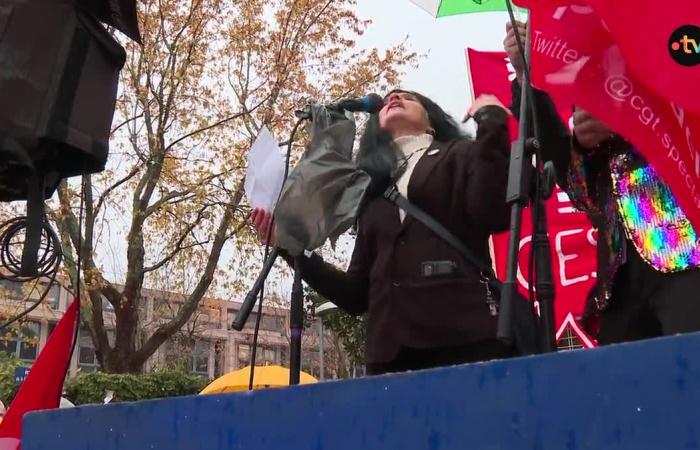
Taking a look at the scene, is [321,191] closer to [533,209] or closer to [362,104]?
[362,104]

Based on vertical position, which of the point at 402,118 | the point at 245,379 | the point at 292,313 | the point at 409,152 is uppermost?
the point at 402,118

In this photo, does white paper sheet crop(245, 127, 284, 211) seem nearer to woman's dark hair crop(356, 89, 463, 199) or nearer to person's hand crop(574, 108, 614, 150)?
woman's dark hair crop(356, 89, 463, 199)

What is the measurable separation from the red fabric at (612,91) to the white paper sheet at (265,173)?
83 cm

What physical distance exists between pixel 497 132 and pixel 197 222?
894 cm

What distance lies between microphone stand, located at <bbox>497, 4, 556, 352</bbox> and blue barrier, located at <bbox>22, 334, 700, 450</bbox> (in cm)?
41

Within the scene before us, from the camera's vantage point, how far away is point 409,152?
2092 mm

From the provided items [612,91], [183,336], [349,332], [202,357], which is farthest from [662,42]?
[202,357]

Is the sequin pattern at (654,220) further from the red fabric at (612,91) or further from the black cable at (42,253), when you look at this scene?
the black cable at (42,253)

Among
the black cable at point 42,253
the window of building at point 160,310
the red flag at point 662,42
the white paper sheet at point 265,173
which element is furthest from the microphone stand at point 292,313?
the window of building at point 160,310

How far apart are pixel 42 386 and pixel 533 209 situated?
1577 millimetres

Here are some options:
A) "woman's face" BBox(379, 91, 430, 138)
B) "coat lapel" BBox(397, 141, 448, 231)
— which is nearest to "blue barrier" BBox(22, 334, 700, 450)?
"coat lapel" BBox(397, 141, 448, 231)

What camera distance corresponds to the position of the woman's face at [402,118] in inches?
84.4

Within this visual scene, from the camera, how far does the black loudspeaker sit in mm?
2283

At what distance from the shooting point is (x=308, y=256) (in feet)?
6.66
